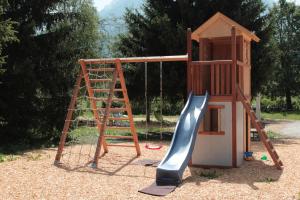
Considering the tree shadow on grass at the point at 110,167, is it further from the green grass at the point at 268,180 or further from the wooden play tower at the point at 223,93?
the green grass at the point at 268,180

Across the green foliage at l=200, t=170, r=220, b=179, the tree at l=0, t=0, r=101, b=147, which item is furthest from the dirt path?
the green foliage at l=200, t=170, r=220, b=179

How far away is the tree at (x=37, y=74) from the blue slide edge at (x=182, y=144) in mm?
5988

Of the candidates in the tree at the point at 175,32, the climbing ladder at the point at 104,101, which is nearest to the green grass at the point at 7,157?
the climbing ladder at the point at 104,101

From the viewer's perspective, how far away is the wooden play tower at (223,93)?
8.92 metres

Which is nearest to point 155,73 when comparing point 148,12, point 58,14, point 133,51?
point 133,51

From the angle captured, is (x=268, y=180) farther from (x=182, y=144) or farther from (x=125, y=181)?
(x=125, y=181)

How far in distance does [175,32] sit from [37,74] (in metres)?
5.55

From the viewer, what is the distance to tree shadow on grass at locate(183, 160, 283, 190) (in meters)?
7.58

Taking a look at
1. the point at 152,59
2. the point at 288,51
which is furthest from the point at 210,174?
the point at 288,51

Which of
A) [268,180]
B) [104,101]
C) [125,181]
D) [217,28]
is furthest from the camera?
[104,101]

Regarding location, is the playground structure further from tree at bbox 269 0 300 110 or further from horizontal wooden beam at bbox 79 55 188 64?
tree at bbox 269 0 300 110

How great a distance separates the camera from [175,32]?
1562cm

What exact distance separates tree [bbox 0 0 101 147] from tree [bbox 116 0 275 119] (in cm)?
312

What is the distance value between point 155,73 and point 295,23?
2920cm
